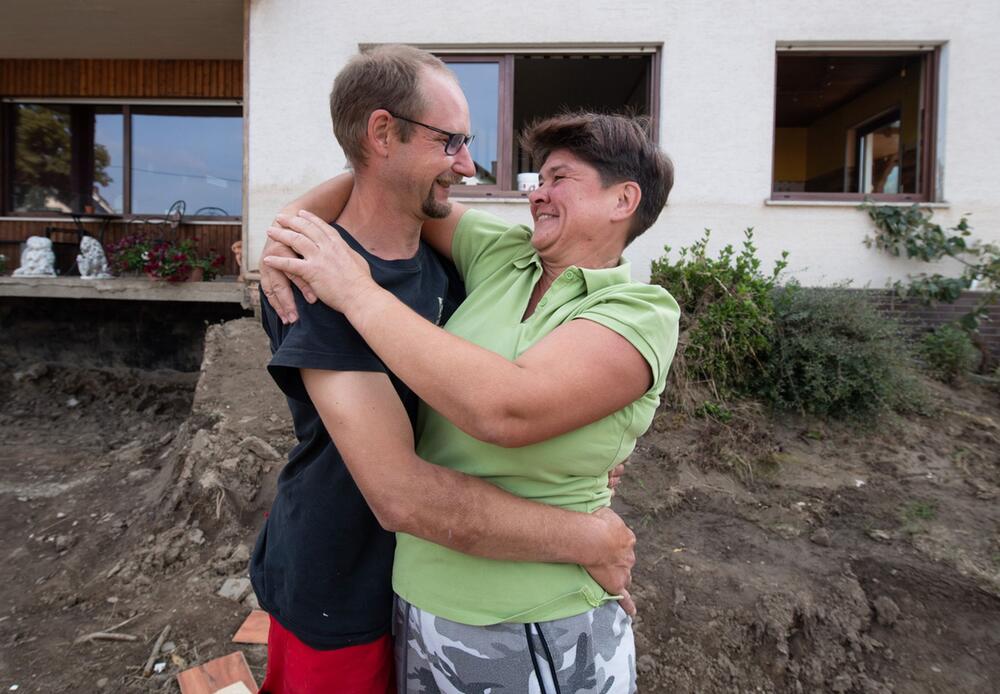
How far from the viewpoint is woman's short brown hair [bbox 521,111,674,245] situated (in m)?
1.50

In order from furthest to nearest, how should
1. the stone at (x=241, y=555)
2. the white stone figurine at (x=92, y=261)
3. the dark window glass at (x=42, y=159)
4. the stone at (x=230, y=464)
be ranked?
the dark window glass at (x=42, y=159), the white stone figurine at (x=92, y=261), the stone at (x=230, y=464), the stone at (x=241, y=555)

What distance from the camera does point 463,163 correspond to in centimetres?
150

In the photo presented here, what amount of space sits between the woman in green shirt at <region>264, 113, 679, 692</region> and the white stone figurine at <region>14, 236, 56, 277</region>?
28.0 feet

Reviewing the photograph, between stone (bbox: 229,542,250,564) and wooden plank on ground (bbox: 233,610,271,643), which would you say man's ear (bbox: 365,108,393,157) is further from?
stone (bbox: 229,542,250,564)

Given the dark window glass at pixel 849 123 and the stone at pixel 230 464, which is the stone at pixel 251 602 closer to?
the stone at pixel 230 464

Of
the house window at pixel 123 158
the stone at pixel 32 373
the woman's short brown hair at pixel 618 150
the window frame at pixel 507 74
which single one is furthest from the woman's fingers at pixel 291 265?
the house window at pixel 123 158

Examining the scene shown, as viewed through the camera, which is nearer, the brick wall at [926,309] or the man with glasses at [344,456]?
the man with glasses at [344,456]

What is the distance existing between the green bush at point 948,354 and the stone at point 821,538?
9.83 feet

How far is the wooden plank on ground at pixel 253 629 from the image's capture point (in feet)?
10.0

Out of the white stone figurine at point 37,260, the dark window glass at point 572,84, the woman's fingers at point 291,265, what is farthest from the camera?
the white stone figurine at point 37,260

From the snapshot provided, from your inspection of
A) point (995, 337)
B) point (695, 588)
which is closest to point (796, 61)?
point (995, 337)

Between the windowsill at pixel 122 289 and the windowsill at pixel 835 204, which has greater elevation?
the windowsill at pixel 835 204

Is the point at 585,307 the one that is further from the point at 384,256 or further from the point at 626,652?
the point at 626,652

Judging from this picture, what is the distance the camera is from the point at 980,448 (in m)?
4.85
